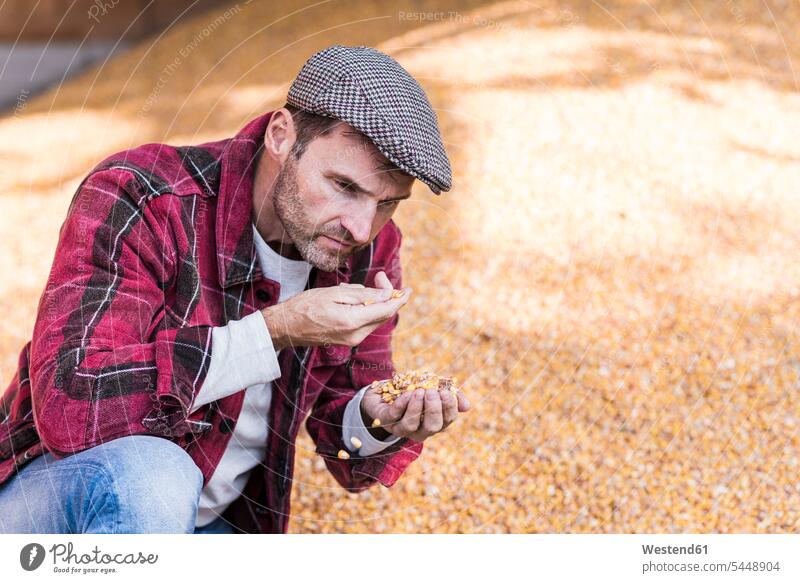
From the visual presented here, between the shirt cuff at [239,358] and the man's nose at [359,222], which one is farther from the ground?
the man's nose at [359,222]

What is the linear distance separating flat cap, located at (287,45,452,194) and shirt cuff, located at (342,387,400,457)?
1.69 feet

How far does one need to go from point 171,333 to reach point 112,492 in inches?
11.6

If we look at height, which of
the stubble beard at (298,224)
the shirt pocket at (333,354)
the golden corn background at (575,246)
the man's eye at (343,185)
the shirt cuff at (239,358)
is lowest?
the golden corn background at (575,246)

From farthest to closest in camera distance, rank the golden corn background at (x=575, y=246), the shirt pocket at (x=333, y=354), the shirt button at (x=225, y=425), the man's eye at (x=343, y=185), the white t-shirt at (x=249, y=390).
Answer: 1. the golden corn background at (x=575, y=246)
2. the shirt pocket at (x=333, y=354)
3. the shirt button at (x=225, y=425)
4. the man's eye at (x=343, y=185)
5. the white t-shirt at (x=249, y=390)

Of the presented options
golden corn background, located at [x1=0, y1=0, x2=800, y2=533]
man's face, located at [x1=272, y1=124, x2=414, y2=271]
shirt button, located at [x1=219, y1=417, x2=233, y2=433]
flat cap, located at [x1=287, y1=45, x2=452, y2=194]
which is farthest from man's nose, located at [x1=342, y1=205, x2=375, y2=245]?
golden corn background, located at [x1=0, y1=0, x2=800, y2=533]

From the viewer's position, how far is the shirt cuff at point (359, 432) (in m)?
1.81

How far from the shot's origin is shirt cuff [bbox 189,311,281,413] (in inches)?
60.5

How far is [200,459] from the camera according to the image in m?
1.75

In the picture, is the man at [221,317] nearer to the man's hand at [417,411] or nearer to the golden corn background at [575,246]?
the man's hand at [417,411]

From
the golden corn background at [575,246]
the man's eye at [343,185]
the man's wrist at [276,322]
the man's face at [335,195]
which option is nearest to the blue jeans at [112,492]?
the man's wrist at [276,322]

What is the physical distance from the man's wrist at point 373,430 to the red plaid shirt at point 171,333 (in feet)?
0.15

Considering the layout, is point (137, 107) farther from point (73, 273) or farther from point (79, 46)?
point (73, 273)

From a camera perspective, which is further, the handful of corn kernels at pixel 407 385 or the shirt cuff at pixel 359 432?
the shirt cuff at pixel 359 432
